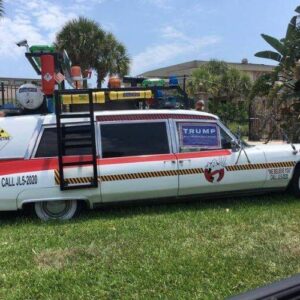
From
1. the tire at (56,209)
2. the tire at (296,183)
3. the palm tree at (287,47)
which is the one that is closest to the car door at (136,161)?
the tire at (56,209)

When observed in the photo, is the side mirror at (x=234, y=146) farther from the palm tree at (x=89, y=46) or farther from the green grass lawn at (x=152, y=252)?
the palm tree at (x=89, y=46)

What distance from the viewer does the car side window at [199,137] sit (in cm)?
753

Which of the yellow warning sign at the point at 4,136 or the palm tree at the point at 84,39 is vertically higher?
the palm tree at the point at 84,39

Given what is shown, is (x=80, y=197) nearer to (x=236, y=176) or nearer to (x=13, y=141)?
(x=13, y=141)

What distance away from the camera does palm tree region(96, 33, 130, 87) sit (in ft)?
80.9

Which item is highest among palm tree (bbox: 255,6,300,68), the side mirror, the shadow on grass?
palm tree (bbox: 255,6,300,68)

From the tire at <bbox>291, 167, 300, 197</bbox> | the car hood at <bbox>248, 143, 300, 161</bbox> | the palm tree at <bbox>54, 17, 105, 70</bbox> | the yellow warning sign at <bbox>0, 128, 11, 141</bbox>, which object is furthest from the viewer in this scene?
the palm tree at <bbox>54, 17, 105, 70</bbox>

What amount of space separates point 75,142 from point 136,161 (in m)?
0.92

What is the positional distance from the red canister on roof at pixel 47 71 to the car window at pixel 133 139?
0.99m

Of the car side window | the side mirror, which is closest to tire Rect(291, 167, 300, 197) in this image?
the side mirror

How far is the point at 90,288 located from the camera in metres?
4.33

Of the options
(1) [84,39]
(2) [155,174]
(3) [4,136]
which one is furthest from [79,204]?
(1) [84,39]

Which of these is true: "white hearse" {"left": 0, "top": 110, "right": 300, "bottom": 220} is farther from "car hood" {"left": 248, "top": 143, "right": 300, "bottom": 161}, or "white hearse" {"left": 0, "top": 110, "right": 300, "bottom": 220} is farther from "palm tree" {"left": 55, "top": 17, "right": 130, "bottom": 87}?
"palm tree" {"left": 55, "top": 17, "right": 130, "bottom": 87}

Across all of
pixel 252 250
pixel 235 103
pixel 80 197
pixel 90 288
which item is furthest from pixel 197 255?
pixel 235 103
